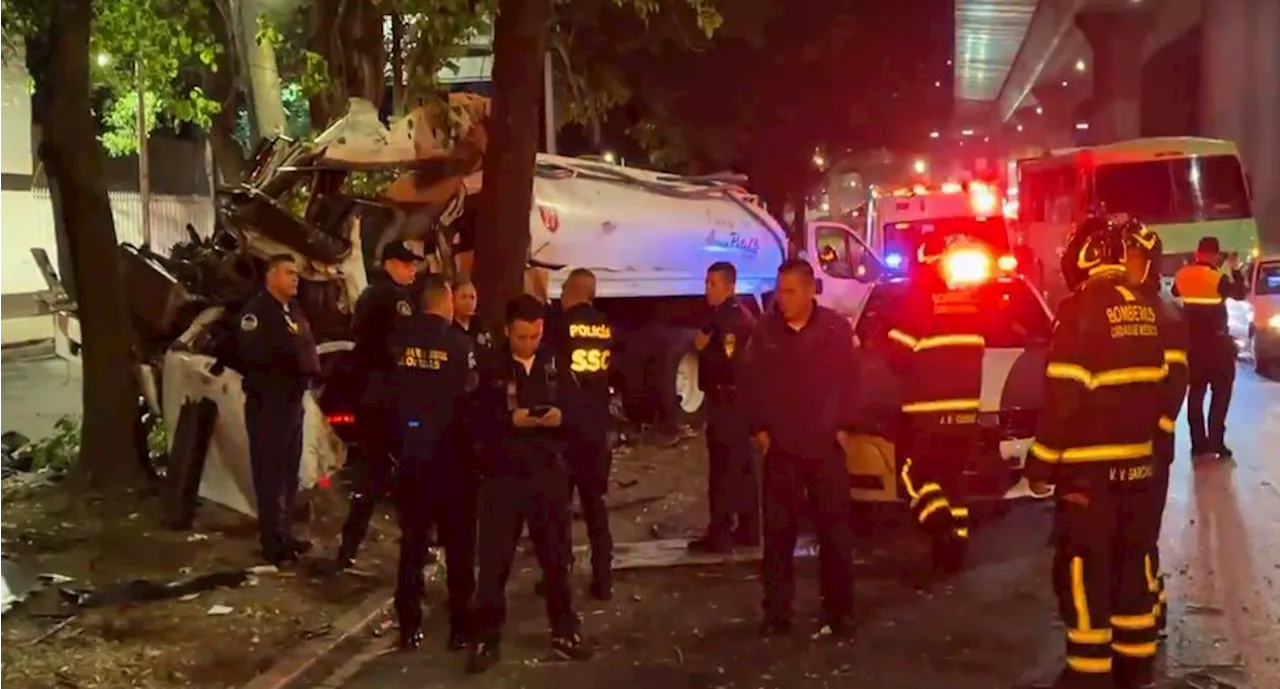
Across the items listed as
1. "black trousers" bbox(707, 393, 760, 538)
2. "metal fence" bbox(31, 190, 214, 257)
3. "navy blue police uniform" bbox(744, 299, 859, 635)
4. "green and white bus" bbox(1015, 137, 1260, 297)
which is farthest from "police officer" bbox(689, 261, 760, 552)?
"metal fence" bbox(31, 190, 214, 257)

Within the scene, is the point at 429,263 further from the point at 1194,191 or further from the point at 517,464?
the point at 1194,191

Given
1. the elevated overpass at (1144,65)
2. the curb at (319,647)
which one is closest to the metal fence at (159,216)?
the curb at (319,647)

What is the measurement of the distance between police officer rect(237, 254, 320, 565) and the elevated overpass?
1322 inches

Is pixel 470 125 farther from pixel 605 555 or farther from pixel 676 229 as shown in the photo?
pixel 605 555

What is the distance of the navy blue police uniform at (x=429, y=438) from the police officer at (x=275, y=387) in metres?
1.56

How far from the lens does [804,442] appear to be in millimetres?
6789

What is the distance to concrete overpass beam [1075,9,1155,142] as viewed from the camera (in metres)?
48.5

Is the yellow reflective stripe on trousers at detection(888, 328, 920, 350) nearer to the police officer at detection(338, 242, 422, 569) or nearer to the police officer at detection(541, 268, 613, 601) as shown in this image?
the police officer at detection(541, 268, 613, 601)

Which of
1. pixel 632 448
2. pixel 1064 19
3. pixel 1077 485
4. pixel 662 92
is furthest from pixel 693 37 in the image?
pixel 1064 19

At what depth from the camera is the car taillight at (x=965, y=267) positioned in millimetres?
7418

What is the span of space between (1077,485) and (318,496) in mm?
5863

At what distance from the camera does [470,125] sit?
509 inches

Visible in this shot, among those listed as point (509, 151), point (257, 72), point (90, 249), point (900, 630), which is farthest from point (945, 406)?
point (257, 72)

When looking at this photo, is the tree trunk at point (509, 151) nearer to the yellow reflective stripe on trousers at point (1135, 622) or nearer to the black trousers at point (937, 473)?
the black trousers at point (937, 473)
